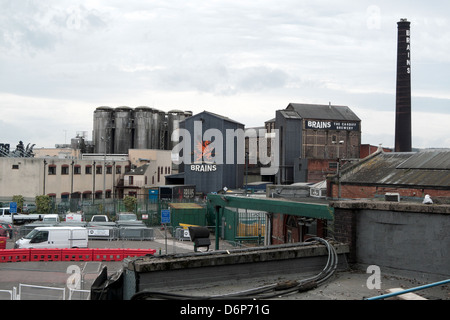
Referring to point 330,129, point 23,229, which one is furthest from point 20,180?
point 330,129

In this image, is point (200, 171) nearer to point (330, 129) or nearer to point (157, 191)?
point (157, 191)

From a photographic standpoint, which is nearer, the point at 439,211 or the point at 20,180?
the point at 439,211

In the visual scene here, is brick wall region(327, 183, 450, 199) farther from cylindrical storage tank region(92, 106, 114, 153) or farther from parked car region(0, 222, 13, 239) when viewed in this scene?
cylindrical storage tank region(92, 106, 114, 153)

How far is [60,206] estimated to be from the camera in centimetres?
4644

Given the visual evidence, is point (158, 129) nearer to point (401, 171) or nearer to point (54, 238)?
→ point (54, 238)

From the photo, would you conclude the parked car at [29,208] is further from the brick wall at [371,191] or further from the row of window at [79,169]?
the brick wall at [371,191]

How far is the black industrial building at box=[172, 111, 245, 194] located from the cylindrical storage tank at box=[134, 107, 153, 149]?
2109cm

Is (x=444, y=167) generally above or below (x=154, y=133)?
below

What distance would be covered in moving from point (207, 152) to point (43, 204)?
27734mm

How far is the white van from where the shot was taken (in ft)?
94.9

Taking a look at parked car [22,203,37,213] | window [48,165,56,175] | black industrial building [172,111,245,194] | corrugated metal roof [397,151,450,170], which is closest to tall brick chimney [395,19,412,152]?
black industrial building [172,111,245,194]

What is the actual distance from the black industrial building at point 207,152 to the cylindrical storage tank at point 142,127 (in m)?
21.1

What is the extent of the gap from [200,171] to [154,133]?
25.3m

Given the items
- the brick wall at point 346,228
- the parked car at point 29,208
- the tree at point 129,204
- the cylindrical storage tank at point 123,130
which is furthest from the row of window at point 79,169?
the brick wall at point 346,228
